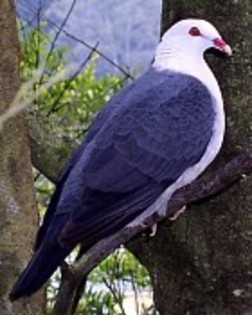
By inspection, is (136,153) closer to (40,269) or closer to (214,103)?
(214,103)

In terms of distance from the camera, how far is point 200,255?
2.22 m

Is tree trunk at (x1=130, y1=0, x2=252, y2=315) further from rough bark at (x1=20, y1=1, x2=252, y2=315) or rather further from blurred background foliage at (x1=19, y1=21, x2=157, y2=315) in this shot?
blurred background foliage at (x1=19, y1=21, x2=157, y2=315)

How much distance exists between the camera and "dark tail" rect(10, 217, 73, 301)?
165cm

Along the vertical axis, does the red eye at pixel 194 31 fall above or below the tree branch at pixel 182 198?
above

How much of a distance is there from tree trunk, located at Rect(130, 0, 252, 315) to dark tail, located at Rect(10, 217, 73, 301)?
1.85ft

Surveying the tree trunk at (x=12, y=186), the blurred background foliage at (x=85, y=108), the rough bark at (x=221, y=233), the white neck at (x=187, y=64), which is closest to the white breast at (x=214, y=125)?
the white neck at (x=187, y=64)

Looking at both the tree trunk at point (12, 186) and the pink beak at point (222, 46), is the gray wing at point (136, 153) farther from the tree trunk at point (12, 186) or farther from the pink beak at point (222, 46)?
the tree trunk at point (12, 186)

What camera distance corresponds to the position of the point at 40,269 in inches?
65.3

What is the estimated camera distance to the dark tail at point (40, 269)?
1.65m

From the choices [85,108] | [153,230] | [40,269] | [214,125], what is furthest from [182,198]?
[85,108]

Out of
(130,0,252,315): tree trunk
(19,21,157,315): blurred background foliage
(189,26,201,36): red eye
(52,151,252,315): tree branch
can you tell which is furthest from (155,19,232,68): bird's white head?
(19,21,157,315): blurred background foliage

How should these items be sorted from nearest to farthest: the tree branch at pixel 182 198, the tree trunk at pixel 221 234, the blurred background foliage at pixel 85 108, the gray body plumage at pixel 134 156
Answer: the tree branch at pixel 182 198, the gray body plumage at pixel 134 156, the tree trunk at pixel 221 234, the blurred background foliage at pixel 85 108

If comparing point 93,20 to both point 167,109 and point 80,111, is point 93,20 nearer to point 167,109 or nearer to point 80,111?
point 80,111

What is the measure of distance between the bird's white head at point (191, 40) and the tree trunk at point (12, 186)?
1.07ft
